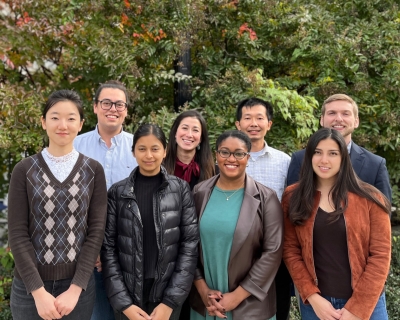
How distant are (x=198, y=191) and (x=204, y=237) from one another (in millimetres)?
339

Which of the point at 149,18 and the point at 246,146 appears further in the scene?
the point at 149,18

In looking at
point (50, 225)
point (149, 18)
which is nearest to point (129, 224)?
point (50, 225)

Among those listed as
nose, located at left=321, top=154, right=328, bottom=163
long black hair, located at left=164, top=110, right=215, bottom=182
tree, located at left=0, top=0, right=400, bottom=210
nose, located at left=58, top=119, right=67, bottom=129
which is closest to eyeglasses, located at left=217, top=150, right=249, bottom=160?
nose, located at left=321, top=154, right=328, bottom=163

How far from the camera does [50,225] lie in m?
2.61

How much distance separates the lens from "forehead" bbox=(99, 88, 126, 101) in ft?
11.2

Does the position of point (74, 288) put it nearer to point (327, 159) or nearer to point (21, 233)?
point (21, 233)

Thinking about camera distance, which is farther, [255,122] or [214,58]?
[214,58]

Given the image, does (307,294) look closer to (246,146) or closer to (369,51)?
(246,146)

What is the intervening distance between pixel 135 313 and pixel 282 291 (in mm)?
1205

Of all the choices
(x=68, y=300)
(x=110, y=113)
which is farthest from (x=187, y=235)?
(x=110, y=113)

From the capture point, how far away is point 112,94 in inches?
135

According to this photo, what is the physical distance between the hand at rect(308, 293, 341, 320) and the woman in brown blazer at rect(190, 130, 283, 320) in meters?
0.29

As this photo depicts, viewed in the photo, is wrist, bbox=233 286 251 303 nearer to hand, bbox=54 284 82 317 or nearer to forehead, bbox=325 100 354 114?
hand, bbox=54 284 82 317

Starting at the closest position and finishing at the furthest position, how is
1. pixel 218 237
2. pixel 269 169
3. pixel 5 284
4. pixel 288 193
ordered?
1. pixel 218 237
2. pixel 288 193
3. pixel 269 169
4. pixel 5 284
